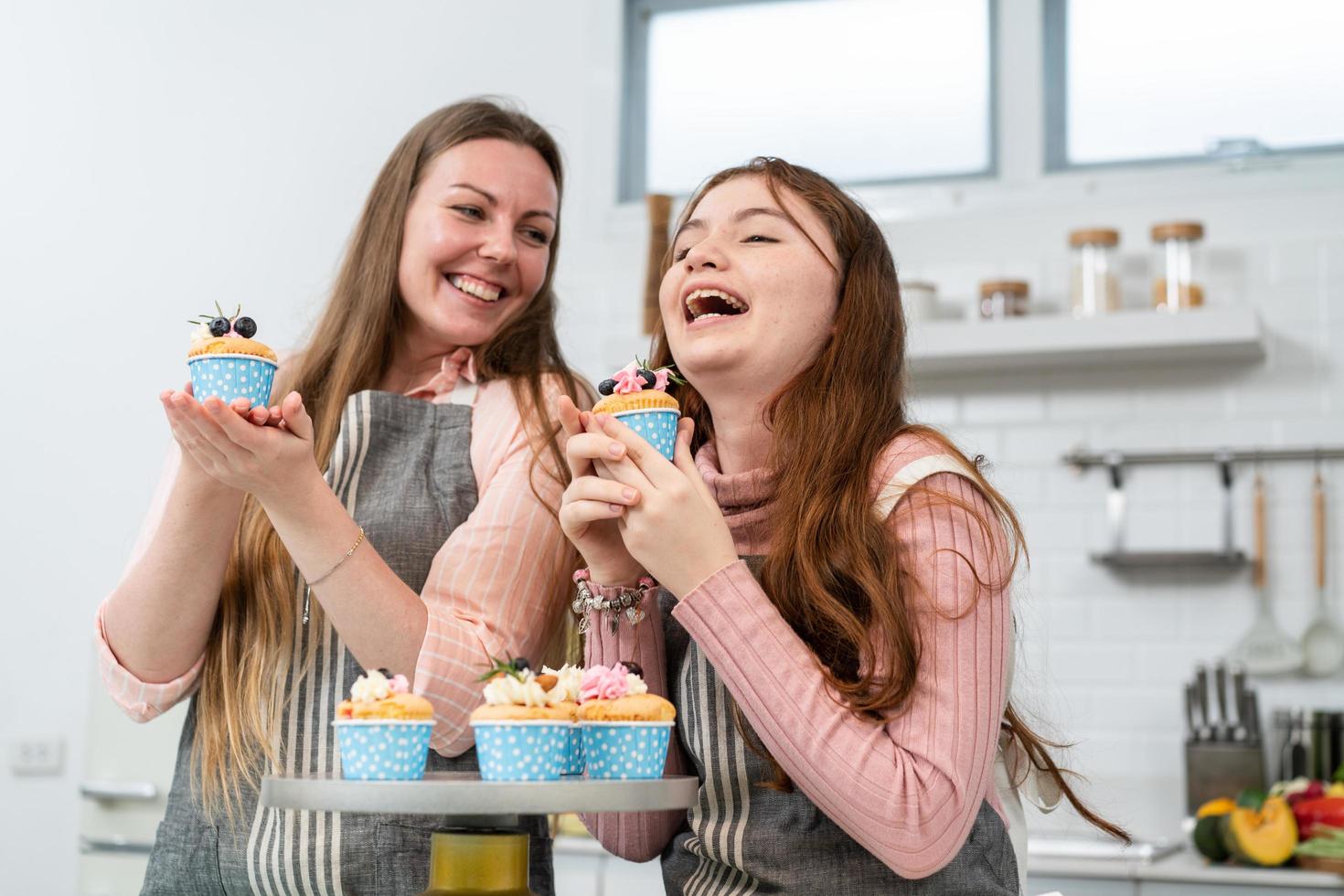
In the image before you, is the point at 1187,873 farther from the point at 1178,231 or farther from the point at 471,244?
the point at 471,244

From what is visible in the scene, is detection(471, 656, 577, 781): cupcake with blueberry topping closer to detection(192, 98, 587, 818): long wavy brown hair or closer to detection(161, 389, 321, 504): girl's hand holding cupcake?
detection(161, 389, 321, 504): girl's hand holding cupcake

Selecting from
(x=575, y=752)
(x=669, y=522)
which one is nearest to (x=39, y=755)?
(x=575, y=752)

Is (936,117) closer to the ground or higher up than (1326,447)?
higher up

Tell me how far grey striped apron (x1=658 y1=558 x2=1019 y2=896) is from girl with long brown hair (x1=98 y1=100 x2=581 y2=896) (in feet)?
0.87

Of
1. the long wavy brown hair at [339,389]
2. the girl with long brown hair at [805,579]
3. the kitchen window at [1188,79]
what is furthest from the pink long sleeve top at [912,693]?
the kitchen window at [1188,79]

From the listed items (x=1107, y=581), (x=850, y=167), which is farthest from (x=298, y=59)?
(x=1107, y=581)

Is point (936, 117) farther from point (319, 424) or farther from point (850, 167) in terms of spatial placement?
point (319, 424)

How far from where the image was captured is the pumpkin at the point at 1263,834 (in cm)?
308

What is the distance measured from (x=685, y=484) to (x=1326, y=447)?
2.89 metres

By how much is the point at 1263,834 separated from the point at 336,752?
7.09 feet

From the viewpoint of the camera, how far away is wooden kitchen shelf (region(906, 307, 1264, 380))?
363 cm

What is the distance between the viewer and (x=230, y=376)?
1.54 meters

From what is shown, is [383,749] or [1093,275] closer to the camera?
[383,749]

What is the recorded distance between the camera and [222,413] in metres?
1.45
